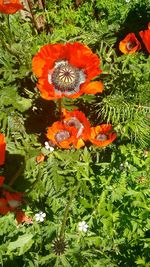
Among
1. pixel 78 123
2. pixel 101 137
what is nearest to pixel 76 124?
pixel 78 123

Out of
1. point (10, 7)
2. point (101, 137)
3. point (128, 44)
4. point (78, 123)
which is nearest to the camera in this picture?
point (10, 7)

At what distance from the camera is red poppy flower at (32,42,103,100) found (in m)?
2.21

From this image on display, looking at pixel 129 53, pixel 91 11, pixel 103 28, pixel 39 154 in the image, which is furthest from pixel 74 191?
pixel 91 11

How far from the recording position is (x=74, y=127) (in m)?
2.46

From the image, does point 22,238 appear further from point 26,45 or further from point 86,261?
point 26,45

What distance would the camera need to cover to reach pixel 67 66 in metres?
2.47

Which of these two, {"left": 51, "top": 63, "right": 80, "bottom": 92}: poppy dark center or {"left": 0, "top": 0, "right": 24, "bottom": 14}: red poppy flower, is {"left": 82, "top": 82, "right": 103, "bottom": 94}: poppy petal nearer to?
{"left": 51, "top": 63, "right": 80, "bottom": 92}: poppy dark center

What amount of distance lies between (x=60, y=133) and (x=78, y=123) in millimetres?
126

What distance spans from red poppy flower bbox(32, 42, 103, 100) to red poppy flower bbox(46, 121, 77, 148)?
0.20 m

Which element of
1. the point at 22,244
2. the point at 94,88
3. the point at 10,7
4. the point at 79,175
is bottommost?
the point at 22,244

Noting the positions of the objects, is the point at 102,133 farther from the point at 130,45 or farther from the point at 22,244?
the point at 22,244

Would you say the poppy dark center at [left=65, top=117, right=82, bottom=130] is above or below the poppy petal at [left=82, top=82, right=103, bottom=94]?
below

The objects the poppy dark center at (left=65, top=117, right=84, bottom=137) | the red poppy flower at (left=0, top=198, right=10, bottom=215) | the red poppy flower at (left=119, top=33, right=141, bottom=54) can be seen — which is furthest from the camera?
the red poppy flower at (left=119, top=33, right=141, bottom=54)

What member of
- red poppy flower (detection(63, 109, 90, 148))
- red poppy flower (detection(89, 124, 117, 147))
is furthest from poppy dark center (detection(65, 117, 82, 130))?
red poppy flower (detection(89, 124, 117, 147))
